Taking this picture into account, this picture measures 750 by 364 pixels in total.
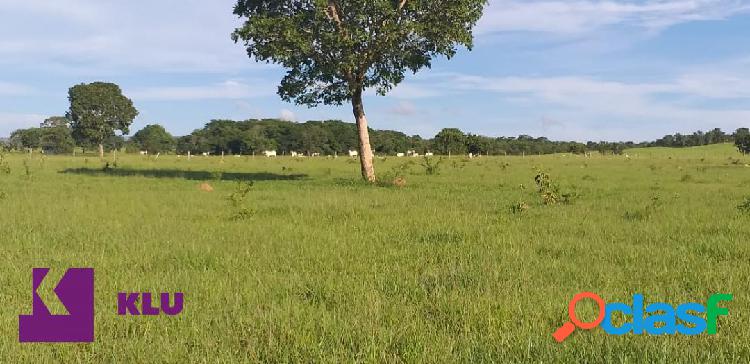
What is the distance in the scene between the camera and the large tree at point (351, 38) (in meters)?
22.5

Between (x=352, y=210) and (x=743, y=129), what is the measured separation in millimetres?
172948

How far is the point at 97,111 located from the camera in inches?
3327

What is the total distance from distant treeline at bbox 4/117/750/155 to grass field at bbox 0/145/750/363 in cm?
11147

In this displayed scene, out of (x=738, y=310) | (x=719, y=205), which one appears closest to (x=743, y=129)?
(x=719, y=205)

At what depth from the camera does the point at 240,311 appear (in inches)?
211

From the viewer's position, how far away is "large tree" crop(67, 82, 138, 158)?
271 feet

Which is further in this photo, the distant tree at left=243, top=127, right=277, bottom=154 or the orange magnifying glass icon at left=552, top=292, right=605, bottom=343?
the distant tree at left=243, top=127, right=277, bottom=154

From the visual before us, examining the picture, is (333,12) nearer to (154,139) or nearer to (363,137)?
(363,137)

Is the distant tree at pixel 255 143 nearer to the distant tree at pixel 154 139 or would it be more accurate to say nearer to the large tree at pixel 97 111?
the distant tree at pixel 154 139

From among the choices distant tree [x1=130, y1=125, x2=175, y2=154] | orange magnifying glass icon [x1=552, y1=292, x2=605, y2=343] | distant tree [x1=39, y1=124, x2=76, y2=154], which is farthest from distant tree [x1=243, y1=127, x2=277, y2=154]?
orange magnifying glass icon [x1=552, y1=292, x2=605, y2=343]

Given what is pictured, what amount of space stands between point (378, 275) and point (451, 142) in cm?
11675

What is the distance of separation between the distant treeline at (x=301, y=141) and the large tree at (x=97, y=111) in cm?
4278

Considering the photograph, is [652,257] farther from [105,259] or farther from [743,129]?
[743,129]

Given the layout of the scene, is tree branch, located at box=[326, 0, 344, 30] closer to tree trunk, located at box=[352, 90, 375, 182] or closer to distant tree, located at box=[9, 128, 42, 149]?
tree trunk, located at box=[352, 90, 375, 182]
